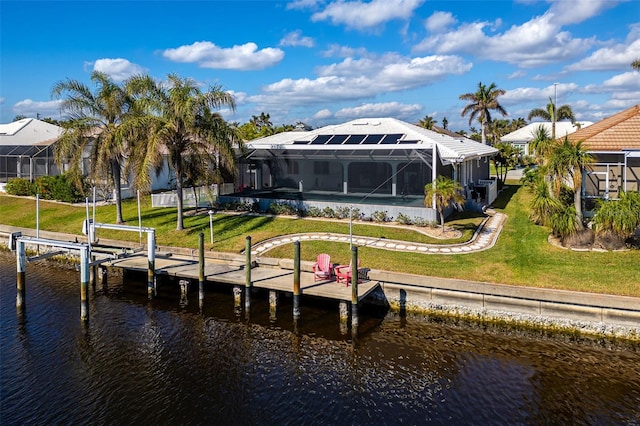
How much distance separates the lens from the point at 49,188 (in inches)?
1457

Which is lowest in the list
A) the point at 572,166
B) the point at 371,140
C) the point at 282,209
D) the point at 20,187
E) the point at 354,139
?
the point at 282,209

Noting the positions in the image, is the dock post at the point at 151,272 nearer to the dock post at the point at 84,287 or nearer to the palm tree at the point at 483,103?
the dock post at the point at 84,287

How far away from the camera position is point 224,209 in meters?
31.6

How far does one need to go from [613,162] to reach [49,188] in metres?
37.5

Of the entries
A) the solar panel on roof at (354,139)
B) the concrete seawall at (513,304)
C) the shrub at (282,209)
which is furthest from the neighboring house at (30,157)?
the concrete seawall at (513,304)


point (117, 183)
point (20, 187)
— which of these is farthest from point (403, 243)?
point (20, 187)

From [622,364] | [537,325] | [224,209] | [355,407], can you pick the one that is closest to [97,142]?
[224,209]

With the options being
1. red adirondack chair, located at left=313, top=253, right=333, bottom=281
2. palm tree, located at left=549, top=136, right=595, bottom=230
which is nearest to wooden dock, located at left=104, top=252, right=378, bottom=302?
red adirondack chair, located at left=313, top=253, right=333, bottom=281

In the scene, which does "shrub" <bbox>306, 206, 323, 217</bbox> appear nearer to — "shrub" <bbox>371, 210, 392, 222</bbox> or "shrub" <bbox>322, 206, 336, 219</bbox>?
"shrub" <bbox>322, 206, 336, 219</bbox>

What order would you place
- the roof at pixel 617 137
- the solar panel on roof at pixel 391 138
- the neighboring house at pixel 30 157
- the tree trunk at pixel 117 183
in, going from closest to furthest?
the roof at pixel 617 137, the tree trunk at pixel 117 183, the solar panel on roof at pixel 391 138, the neighboring house at pixel 30 157

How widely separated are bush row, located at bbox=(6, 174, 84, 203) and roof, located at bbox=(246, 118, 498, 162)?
13472 mm

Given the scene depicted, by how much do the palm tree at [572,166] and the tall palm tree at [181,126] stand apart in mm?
16098

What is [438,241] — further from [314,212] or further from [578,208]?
[314,212]

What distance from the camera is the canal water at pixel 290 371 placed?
40.7 ft
